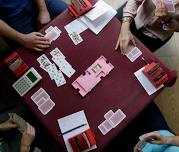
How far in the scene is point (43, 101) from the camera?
70.7 inches

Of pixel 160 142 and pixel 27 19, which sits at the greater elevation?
pixel 27 19

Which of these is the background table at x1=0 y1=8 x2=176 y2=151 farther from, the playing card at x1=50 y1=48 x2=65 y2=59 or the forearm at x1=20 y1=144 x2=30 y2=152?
the forearm at x1=20 y1=144 x2=30 y2=152

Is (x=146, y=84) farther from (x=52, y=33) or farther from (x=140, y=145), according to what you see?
(x=52, y=33)

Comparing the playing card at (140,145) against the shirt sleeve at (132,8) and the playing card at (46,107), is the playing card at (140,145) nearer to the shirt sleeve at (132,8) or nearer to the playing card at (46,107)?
the playing card at (46,107)

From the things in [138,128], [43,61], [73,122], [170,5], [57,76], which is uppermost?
[43,61]

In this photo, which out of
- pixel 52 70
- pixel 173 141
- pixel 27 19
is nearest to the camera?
pixel 173 141

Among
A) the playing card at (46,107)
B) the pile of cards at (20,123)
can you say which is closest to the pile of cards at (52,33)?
the playing card at (46,107)

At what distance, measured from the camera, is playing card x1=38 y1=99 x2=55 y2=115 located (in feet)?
5.86

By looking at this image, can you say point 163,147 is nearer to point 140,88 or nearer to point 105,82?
point 140,88

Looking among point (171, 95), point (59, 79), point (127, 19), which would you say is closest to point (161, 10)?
point (127, 19)

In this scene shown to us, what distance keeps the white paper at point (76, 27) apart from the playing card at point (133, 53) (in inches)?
10.5

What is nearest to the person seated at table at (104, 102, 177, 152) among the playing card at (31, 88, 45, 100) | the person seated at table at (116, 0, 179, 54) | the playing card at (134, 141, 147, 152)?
the playing card at (134, 141, 147, 152)

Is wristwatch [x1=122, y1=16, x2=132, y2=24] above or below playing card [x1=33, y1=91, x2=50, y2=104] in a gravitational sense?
above

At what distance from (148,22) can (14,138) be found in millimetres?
994
